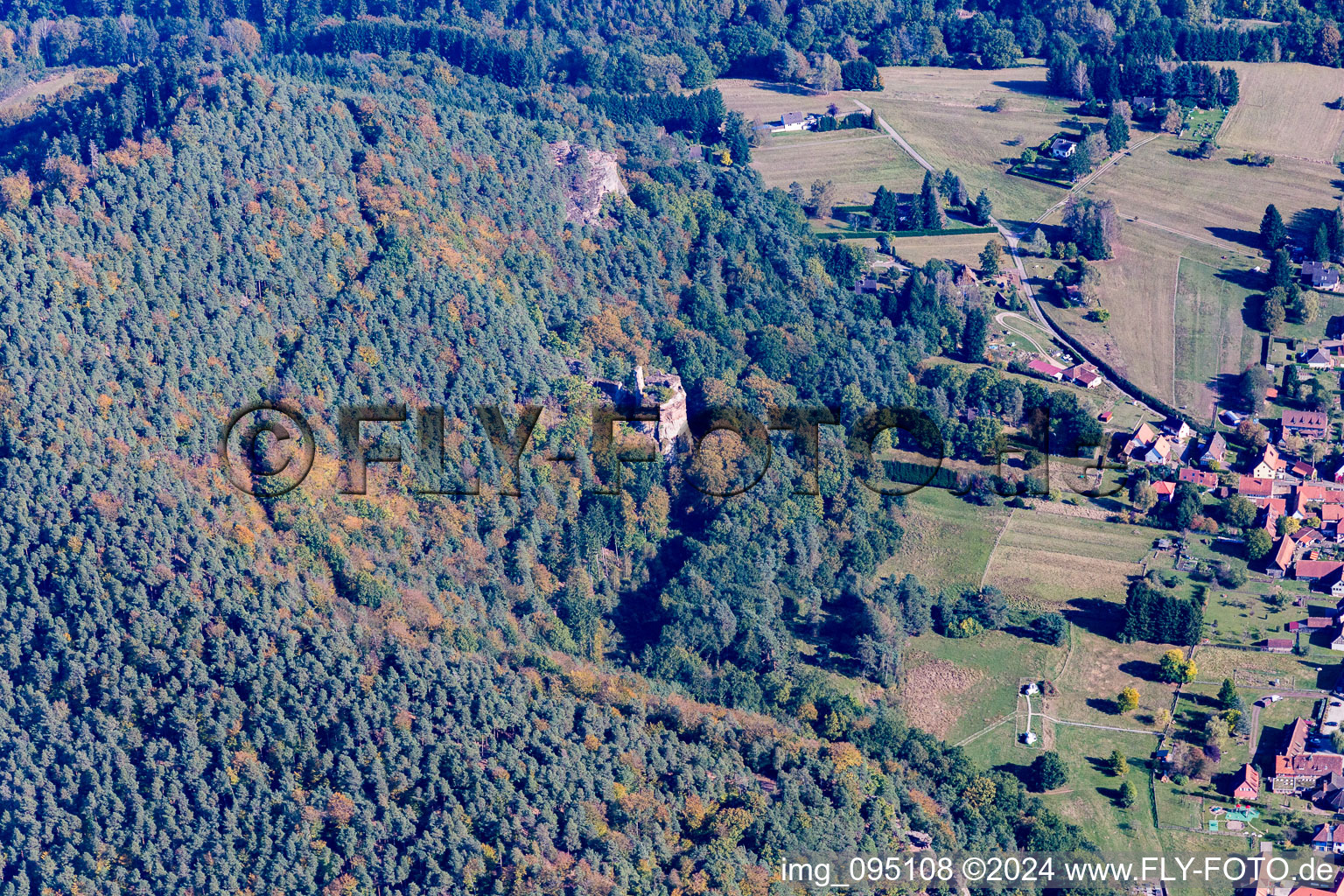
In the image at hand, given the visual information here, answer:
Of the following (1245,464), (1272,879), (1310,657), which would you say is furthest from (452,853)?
(1245,464)

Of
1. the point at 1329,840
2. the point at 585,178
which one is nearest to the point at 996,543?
the point at 1329,840

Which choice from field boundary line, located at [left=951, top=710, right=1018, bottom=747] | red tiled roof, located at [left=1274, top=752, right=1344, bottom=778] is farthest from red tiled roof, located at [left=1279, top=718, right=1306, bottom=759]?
field boundary line, located at [left=951, top=710, right=1018, bottom=747]

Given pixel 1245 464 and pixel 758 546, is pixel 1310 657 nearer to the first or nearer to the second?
pixel 1245 464

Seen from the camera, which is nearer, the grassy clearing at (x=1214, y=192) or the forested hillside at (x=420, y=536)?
the forested hillside at (x=420, y=536)

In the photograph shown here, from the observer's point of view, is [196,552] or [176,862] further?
[196,552]

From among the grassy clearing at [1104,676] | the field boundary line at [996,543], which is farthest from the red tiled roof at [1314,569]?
the field boundary line at [996,543]

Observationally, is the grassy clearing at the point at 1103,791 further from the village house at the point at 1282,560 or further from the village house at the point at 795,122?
the village house at the point at 795,122

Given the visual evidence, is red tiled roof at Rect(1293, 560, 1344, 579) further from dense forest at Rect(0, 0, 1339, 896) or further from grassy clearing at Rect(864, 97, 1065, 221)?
grassy clearing at Rect(864, 97, 1065, 221)
